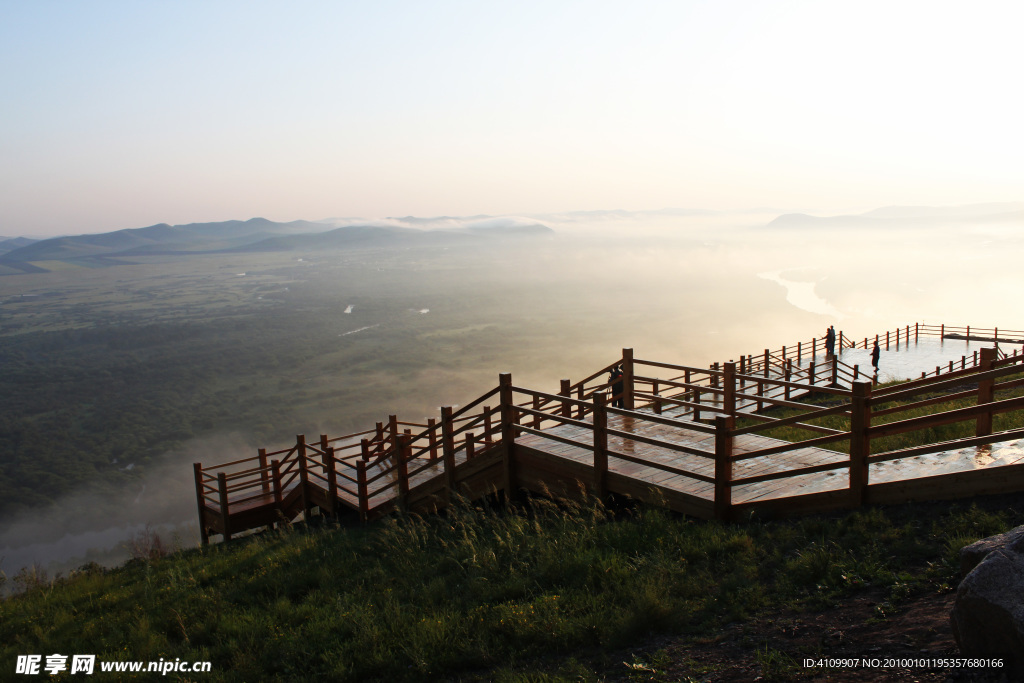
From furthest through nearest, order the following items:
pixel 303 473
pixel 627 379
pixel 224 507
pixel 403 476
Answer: pixel 224 507, pixel 303 473, pixel 403 476, pixel 627 379

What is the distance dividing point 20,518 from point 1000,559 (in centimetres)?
6820

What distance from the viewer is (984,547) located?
4109mm

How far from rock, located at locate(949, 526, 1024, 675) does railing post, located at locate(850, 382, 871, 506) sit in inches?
99.3

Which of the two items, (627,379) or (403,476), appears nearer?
(627,379)

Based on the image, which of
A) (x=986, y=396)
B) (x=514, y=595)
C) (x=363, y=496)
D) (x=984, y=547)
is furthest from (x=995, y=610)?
(x=363, y=496)

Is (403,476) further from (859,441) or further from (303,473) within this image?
(859,441)

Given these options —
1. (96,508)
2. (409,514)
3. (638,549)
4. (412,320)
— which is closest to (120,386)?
(96,508)

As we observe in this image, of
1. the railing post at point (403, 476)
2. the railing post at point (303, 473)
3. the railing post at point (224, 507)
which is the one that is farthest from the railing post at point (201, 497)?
the railing post at point (403, 476)

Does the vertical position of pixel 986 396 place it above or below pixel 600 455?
above

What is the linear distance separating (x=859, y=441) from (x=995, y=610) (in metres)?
3.03

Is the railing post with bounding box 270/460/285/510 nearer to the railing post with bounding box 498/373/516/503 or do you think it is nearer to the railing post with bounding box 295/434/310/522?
the railing post with bounding box 295/434/310/522

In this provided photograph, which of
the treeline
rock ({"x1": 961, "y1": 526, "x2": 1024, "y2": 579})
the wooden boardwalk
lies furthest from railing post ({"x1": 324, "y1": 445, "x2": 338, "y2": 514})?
the treeline

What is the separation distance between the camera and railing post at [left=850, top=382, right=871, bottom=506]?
6.21 metres

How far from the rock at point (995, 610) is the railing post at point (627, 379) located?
7.57 m
